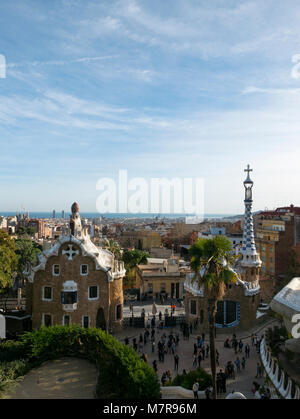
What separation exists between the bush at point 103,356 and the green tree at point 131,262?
87.2 ft

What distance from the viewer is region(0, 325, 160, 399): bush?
16.1 metres

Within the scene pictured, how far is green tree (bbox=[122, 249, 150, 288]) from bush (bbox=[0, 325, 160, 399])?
26.6 m

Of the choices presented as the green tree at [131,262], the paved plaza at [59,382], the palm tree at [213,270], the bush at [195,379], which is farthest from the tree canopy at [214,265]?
the green tree at [131,262]

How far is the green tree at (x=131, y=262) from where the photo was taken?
4709 cm

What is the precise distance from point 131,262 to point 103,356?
112 feet

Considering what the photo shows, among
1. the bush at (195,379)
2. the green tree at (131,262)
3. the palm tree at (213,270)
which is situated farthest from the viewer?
the green tree at (131,262)

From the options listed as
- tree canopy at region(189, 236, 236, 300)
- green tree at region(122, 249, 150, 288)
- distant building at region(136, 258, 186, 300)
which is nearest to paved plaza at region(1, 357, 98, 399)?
tree canopy at region(189, 236, 236, 300)

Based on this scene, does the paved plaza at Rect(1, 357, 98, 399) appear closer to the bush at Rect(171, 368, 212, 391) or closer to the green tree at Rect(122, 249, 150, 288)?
the bush at Rect(171, 368, 212, 391)

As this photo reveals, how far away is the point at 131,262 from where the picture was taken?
5288 centimetres

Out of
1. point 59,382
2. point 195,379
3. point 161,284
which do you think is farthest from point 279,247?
point 59,382

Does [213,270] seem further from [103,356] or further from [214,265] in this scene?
[103,356]

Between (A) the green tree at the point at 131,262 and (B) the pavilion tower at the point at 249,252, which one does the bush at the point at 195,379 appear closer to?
(B) the pavilion tower at the point at 249,252

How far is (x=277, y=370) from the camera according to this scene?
1559 cm

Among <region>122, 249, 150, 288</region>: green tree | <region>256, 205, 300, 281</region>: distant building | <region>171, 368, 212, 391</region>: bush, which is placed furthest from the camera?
<region>256, 205, 300, 281</region>: distant building
